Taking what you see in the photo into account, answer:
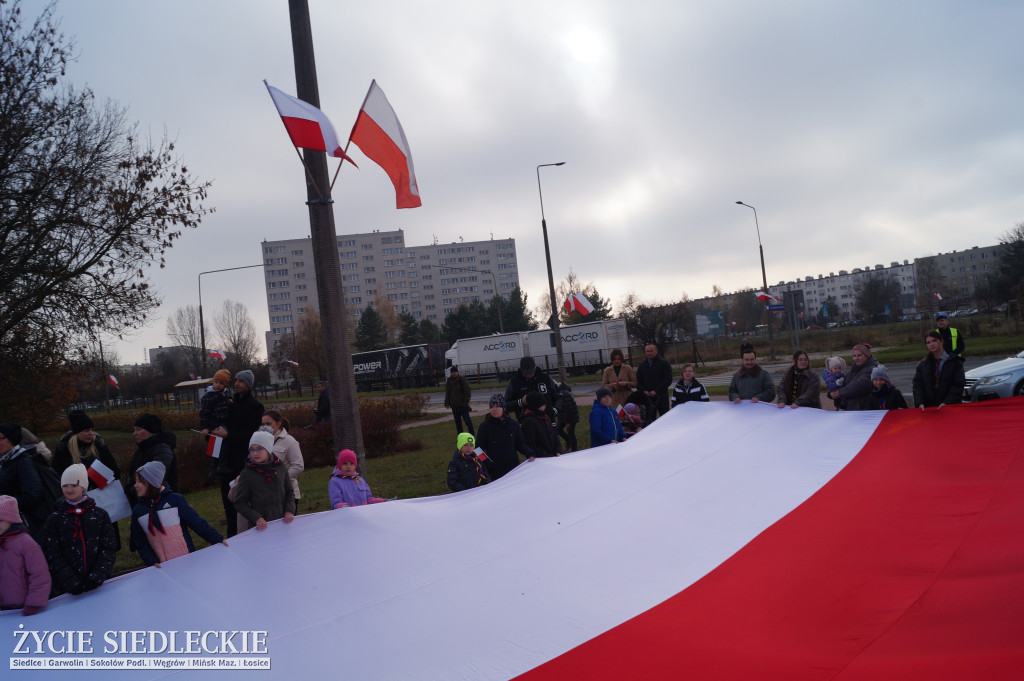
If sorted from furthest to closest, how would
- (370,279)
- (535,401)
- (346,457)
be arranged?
(370,279) → (535,401) → (346,457)

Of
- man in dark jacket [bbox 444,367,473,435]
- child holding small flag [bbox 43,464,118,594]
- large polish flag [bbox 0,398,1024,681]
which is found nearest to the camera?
large polish flag [bbox 0,398,1024,681]

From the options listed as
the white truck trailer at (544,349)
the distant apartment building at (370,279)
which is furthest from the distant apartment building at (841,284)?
the white truck trailer at (544,349)

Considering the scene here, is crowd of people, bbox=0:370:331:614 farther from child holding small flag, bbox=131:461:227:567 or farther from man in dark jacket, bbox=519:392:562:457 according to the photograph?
→ man in dark jacket, bbox=519:392:562:457

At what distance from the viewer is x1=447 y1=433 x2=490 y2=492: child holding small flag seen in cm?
775

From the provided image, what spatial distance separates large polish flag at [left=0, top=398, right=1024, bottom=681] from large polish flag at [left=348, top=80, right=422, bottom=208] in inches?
155

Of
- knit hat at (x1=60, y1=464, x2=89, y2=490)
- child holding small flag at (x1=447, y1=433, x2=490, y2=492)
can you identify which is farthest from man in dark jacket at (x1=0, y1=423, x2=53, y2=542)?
child holding small flag at (x1=447, y1=433, x2=490, y2=492)

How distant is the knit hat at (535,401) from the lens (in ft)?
30.3

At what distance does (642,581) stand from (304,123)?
5.56m

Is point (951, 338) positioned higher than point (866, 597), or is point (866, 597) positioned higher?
point (951, 338)

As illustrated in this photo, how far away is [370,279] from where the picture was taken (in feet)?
410

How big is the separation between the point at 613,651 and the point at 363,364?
59.9 m

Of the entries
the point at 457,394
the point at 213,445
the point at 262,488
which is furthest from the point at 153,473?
the point at 457,394

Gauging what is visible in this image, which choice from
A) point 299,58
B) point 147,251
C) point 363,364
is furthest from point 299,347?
point 299,58

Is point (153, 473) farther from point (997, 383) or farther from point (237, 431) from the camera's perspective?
point (997, 383)
